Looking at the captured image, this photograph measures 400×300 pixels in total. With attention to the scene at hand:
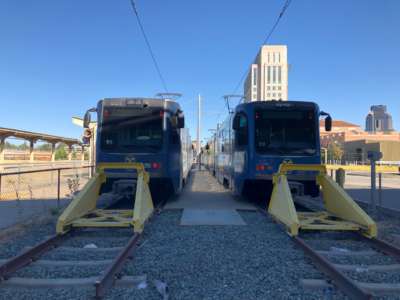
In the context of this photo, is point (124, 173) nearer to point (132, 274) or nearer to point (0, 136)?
point (132, 274)

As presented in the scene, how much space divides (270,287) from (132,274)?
1699mm

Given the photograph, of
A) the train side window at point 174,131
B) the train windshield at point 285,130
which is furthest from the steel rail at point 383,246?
the train side window at point 174,131

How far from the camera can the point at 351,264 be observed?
4113 mm

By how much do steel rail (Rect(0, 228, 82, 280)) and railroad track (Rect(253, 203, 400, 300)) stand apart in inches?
141

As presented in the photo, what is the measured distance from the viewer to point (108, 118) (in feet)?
27.1

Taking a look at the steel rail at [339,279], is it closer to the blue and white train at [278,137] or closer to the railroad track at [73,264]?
the railroad track at [73,264]

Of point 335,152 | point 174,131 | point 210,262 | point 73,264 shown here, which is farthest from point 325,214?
point 335,152

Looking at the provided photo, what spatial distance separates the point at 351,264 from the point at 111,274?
3262 millimetres

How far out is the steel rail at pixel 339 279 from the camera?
2.98 m

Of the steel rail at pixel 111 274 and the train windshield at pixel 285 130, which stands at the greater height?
the train windshield at pixel 285 130

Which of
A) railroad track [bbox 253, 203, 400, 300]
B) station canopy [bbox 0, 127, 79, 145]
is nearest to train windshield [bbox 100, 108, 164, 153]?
railroad track [bbox 253, 203, 400, 300]

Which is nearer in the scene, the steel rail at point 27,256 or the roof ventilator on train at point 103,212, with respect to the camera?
the steel rail at point 27,256

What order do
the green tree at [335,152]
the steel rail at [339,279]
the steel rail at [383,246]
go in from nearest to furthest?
the steel rail at [339,279], the steel rail at [383,246], the green tree at [335,152]

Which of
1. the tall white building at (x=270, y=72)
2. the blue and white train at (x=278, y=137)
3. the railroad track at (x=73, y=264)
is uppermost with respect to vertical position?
the tall white building at (x=270, y=72)
